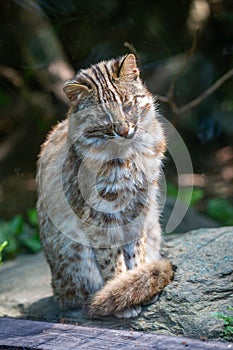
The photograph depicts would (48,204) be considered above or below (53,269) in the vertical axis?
above

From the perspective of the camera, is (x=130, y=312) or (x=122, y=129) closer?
(x=122, y=129)

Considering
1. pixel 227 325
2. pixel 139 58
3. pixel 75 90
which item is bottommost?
pixel 227 325

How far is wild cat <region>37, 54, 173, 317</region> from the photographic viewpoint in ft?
15.0

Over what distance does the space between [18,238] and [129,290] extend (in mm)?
3018

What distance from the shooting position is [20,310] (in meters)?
5.36

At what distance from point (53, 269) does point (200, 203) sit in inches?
144

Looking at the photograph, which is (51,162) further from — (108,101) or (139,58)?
(139,58)

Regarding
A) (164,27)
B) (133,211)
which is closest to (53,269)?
(133,211)

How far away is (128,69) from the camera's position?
4.66 m

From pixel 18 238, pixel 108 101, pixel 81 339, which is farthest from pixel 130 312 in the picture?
pixel 18 238

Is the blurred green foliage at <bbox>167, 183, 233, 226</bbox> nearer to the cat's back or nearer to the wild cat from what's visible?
the wild cat

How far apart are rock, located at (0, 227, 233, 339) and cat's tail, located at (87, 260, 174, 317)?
77 millimetres

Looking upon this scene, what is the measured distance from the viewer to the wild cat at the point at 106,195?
4570 mm

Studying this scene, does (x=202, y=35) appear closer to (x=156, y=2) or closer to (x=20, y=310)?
(x=156, y=2)
